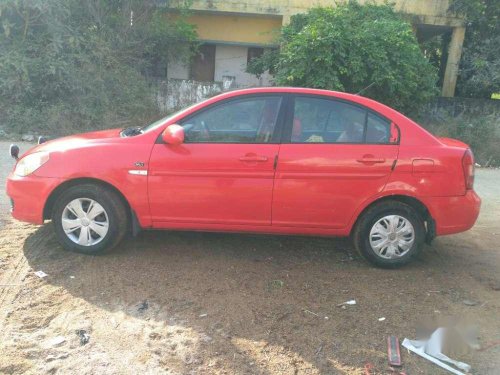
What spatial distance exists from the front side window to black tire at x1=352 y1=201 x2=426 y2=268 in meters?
1.19

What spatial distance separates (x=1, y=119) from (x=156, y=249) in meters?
8.69

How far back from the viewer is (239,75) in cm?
1795

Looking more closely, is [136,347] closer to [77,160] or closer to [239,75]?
[77,160]

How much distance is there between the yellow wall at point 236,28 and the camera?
654 inches

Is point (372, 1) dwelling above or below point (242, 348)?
above

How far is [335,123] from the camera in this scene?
4684mm

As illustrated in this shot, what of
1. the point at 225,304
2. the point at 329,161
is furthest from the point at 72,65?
the point at 225,304

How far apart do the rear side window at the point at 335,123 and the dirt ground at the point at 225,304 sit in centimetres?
121

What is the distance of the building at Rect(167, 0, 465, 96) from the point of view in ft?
49.8

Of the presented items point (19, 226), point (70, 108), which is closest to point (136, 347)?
point (19, 226)

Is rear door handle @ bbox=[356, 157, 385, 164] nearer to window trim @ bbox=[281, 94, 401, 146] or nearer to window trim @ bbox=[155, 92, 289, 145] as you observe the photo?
window trim @ bbox=[281, 94, 401, 146]

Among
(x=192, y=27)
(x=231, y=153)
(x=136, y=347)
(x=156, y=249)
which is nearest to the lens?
(x=136, y=347)

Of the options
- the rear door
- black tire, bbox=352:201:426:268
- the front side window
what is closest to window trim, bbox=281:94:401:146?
the rear door

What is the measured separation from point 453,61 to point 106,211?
13964mm
